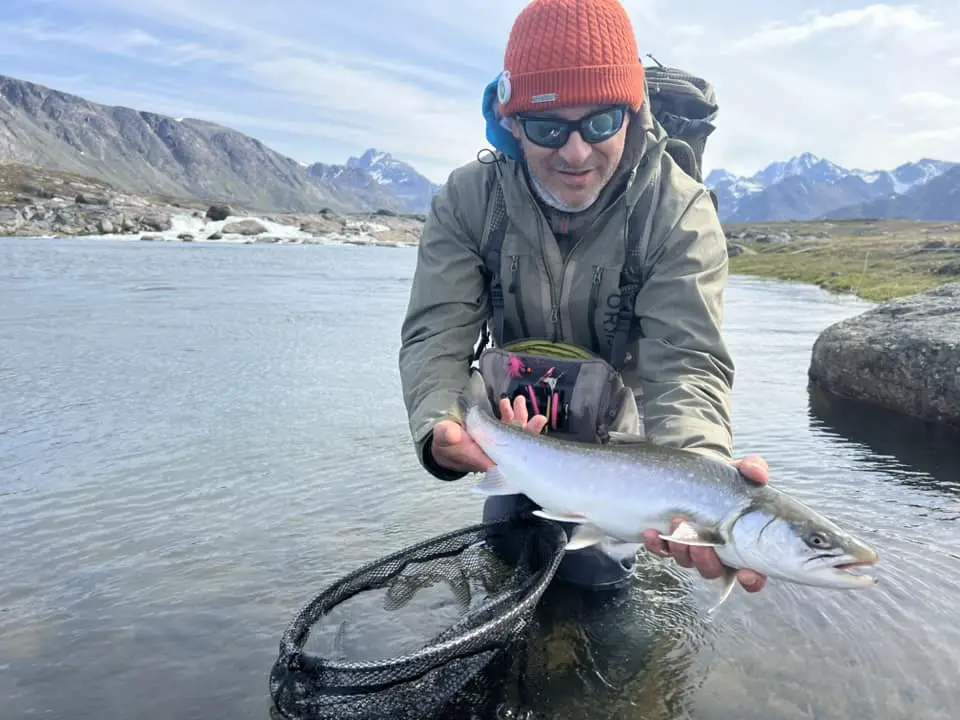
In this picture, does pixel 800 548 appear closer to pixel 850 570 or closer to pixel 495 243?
pixel 850 570

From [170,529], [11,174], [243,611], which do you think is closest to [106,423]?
[170,529]

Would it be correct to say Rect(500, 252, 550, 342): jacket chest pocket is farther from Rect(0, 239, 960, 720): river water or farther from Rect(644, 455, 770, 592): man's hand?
Rect(0, 239, 960, 720): river water

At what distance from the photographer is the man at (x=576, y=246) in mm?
3582

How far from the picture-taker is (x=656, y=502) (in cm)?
308

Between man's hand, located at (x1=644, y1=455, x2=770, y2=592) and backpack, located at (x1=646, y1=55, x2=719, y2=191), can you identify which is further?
backpack, located at (x1=646, y1=55, x2=719, y2=191)

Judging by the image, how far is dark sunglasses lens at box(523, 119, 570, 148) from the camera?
12.0 ft

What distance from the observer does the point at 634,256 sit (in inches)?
150

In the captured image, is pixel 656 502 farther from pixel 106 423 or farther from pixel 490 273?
pixel 106 423

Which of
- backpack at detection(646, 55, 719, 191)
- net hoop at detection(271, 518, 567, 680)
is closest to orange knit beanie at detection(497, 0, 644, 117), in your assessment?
backpack at detection(646, 55, 719, 191)

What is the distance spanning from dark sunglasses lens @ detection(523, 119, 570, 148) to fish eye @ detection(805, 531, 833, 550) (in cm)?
208

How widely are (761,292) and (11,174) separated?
115m

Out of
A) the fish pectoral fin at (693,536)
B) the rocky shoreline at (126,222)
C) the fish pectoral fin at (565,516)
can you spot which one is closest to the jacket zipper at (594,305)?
the fish pectoral fin at (565,516)

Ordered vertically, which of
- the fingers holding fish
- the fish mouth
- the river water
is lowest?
the river water

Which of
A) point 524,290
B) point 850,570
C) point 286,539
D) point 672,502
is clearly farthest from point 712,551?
point 286,539
